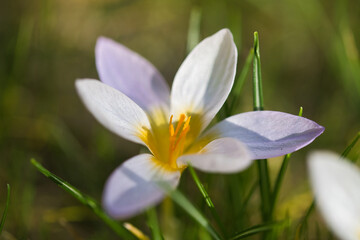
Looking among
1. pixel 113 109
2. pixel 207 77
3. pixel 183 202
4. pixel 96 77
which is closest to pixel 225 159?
pixel 183 202

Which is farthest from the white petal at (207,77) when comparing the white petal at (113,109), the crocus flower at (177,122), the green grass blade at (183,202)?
the green grass blade at (183,202)

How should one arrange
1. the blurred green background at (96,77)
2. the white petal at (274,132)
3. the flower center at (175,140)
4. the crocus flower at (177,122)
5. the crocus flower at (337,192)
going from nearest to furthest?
the crocus flower at (337,192), the crocus flower at (177,122), the white petal at (274,132), the flower center at (175,140), the blurred green background at (96,77)

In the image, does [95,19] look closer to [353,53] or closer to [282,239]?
[353,53]

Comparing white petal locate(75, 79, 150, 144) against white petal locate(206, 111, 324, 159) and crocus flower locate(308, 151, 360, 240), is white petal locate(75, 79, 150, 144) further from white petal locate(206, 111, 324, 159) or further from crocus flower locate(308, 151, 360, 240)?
crocus flower locate(308, 151, 360, 240)

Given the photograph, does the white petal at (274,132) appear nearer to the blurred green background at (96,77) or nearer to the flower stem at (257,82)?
the flower stem at (257,82)

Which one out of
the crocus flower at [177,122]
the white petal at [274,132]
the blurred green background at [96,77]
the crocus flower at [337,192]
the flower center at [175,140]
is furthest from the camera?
the blurred green background at [96,77]

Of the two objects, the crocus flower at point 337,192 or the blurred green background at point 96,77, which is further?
the blurred green background at point 96,77

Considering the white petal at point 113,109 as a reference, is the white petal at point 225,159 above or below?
above
